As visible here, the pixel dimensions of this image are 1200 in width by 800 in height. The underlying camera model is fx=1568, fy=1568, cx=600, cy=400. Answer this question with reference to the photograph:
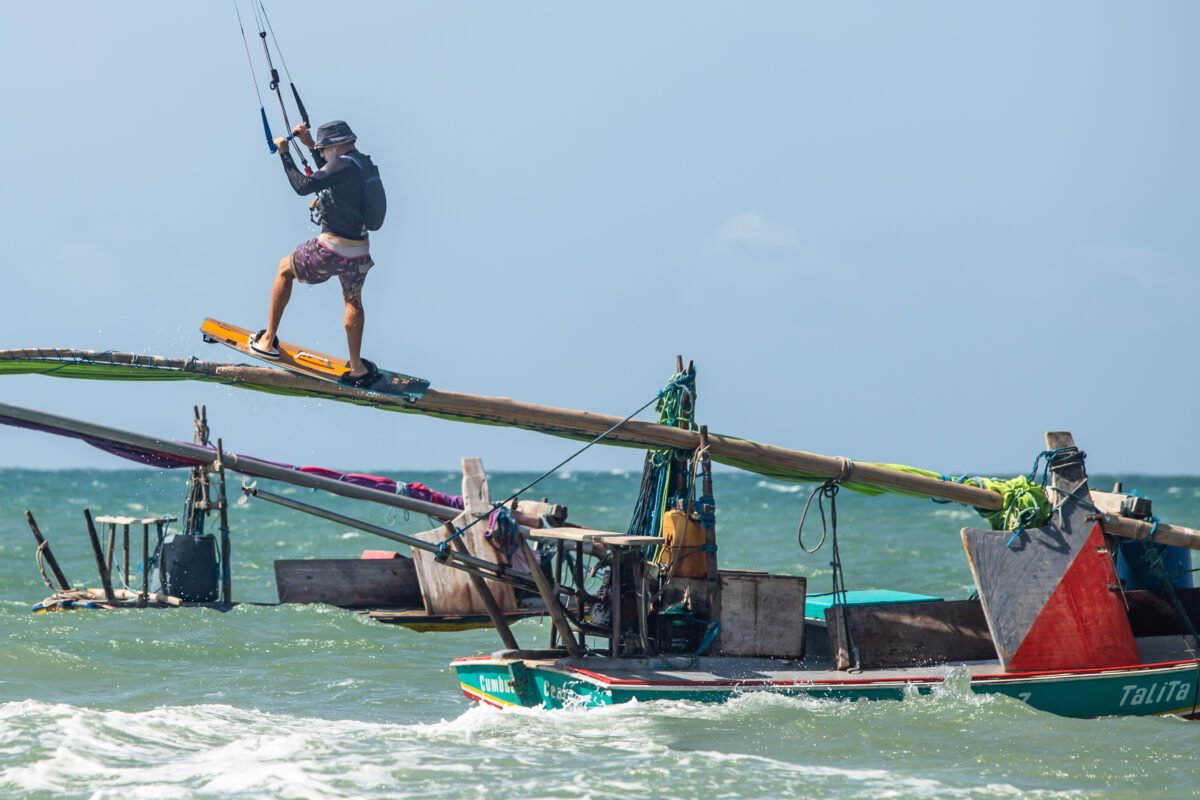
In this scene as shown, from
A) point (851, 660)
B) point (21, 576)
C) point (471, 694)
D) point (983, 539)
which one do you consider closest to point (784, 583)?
point (851, 660)

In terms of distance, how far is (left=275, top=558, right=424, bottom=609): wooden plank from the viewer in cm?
2272

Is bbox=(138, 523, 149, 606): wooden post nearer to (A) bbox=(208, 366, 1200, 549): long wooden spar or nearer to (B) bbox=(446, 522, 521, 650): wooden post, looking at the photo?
(B) bbox=(446, 522, 521, 650): wooden post

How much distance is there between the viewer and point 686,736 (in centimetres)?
1229

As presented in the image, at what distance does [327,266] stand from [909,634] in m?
6.00

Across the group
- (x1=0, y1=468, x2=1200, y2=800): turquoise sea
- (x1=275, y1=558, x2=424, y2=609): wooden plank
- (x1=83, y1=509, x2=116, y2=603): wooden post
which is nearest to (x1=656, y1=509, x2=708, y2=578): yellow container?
(x1=0, y1=468, x2=1200, y2=800): turquoise sea

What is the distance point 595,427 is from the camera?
13.6 m

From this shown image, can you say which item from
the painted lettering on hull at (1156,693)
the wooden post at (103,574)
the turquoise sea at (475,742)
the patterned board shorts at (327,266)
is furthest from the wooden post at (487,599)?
the wooden post at (103,574)

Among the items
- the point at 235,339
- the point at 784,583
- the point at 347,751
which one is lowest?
the point at 347,751

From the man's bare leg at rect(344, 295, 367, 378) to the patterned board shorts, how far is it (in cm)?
5

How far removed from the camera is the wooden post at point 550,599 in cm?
1275

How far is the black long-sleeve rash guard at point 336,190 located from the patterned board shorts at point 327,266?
17 cm

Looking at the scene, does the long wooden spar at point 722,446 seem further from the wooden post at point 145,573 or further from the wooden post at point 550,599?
the wooden post at point 145,573

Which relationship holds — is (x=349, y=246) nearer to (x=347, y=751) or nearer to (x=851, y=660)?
(x=347, y=751)

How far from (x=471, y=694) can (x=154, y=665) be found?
19.1 feet
